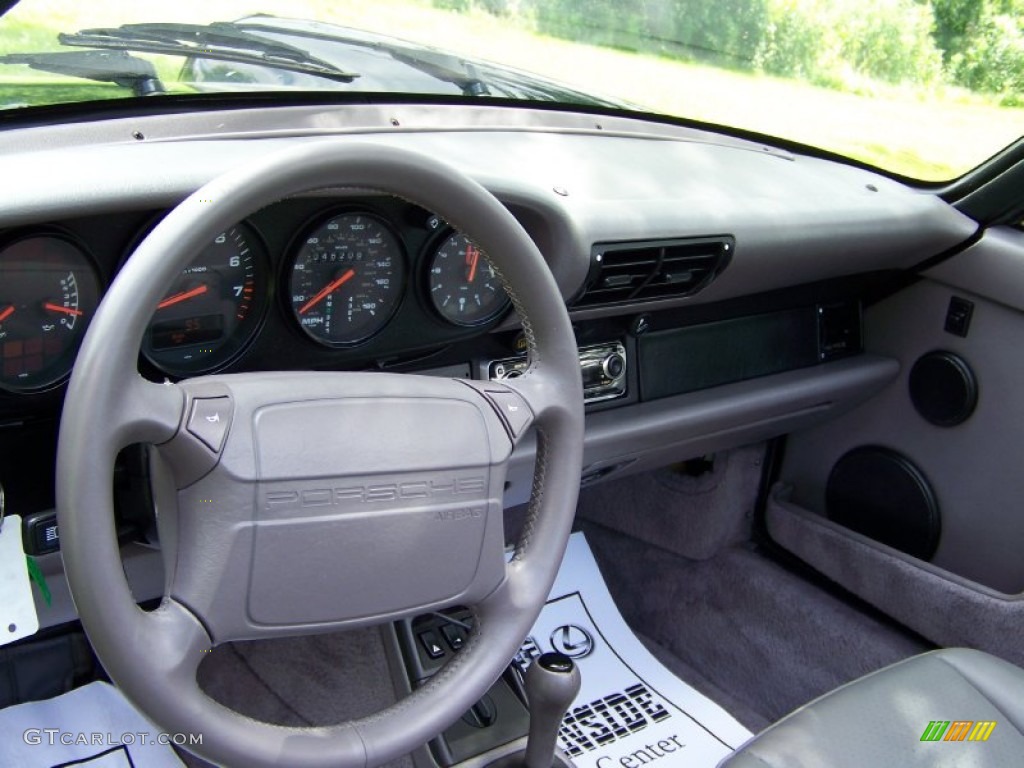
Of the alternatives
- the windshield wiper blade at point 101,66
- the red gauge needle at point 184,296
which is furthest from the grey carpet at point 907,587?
the windshield wiper blade at point 101,66

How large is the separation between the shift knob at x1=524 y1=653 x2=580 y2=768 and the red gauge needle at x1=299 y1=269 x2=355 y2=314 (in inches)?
23.7

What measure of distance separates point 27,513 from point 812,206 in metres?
1.48

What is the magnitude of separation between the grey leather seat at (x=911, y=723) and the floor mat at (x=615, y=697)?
26.2 inches

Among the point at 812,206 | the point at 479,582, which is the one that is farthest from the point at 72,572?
the point at 812,206

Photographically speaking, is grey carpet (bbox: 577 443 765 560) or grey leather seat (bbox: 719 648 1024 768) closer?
grey leather seat (bbox: 719 648 1024 768)

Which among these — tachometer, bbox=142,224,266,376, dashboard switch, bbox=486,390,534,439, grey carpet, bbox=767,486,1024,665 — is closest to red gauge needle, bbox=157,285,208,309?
tachometer, bbox=142,224,266,376

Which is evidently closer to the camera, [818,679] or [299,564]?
[299,564]

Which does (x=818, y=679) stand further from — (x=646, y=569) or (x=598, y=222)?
(x=598, y=222)

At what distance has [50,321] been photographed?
4.08ft

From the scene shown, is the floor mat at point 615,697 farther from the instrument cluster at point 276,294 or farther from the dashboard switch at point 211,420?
the dashboard switch at point 211,420

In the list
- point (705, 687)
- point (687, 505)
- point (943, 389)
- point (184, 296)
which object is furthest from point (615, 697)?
point (184, 296)

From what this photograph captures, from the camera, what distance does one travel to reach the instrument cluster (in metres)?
1.21

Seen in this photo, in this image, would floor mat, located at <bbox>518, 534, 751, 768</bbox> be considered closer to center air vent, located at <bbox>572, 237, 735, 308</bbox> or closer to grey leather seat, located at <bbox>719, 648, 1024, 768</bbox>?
grey leather seat, located at <bbox>719, 648, 1024, 768</bbox>

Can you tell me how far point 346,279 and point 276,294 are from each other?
11 centimetres
